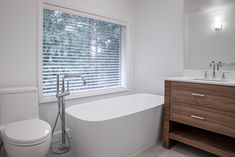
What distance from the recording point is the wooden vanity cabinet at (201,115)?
5.97 ft

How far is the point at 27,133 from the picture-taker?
1645 mm

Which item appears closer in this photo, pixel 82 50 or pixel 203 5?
pixel 203 5

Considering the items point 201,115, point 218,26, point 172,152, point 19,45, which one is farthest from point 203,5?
point 19,45

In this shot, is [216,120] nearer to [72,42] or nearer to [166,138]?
[166,138]

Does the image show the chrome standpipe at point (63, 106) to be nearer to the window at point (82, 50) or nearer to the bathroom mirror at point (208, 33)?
the window at point (82, 50)

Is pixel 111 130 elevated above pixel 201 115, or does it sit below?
below

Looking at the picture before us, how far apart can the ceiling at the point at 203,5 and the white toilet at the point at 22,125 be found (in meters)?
2.51

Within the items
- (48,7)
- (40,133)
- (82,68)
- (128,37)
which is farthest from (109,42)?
(40,133)

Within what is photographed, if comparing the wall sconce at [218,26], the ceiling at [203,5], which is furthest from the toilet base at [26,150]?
the ceiling at [203,5]

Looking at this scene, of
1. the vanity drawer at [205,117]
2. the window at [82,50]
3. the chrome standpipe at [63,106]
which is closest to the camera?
the vanity drawer at [205,117]

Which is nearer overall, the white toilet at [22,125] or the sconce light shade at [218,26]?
the white toilet at [22,125]

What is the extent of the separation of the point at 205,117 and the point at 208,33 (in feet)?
4.06

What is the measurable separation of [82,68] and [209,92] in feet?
6.25

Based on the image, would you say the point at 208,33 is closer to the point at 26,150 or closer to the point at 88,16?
the point at 88,16
